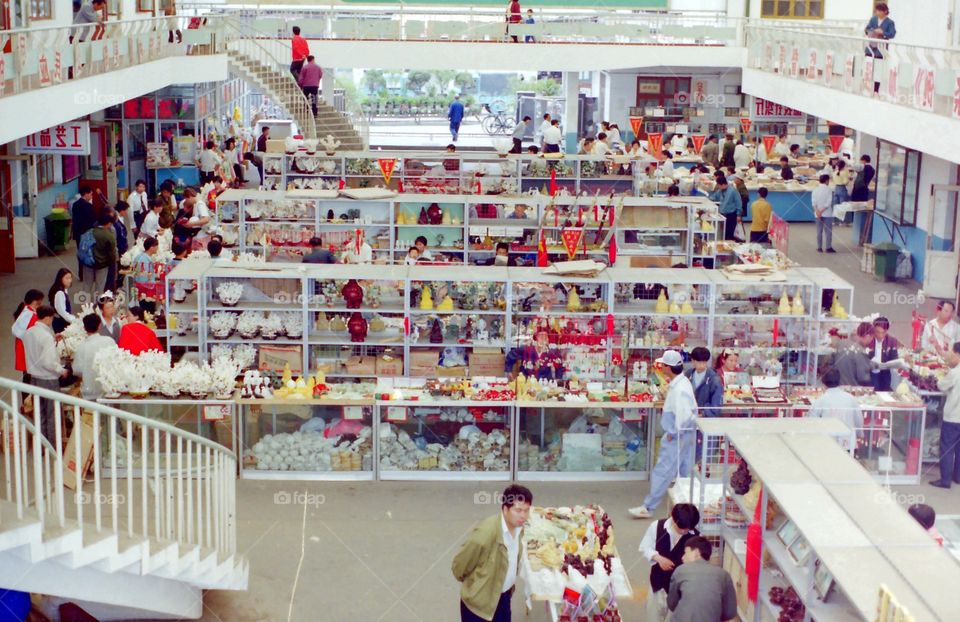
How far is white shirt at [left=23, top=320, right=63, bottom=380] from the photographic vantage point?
11.8 m

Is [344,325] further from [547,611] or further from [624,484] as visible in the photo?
[547,611]

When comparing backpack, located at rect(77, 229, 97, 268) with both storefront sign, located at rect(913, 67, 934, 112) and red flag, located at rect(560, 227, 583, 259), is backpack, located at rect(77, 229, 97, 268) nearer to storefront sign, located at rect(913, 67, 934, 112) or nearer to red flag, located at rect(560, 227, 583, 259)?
red flag, located at rect(560, 227, 583, 259)

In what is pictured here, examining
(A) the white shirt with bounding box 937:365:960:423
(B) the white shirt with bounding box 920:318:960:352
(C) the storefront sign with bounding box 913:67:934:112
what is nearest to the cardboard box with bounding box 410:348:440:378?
(A) the white shirt with bounding box 937:365:960:423

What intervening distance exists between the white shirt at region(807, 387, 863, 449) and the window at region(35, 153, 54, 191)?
50.0 feet

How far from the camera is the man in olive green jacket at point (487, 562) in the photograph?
8.10 meters

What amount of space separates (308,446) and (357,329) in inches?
59.2

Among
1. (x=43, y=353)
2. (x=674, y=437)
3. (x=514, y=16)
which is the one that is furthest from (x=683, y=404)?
(x=514, y=16)

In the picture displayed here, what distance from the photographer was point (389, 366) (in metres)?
13.0

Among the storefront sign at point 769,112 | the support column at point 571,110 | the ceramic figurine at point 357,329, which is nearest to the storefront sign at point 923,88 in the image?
the ceramic figurine at point 357,329

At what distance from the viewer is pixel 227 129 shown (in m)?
33.6

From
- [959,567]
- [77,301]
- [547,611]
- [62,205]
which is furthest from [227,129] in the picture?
[959,567]

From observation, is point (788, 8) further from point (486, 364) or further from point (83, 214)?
point (486, 364)

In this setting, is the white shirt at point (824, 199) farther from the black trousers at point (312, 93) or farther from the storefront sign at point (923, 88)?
the black trousers at point (312, 93)

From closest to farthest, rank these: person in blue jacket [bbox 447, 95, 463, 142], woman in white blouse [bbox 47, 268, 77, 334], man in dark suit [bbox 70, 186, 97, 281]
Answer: woman in white blouse [bbox 47, 268, 77, 334] < man in dark suit [bbox 70, 186, 97, 281] < person in blue jacket [bbox 447, 95, 463, 142]
